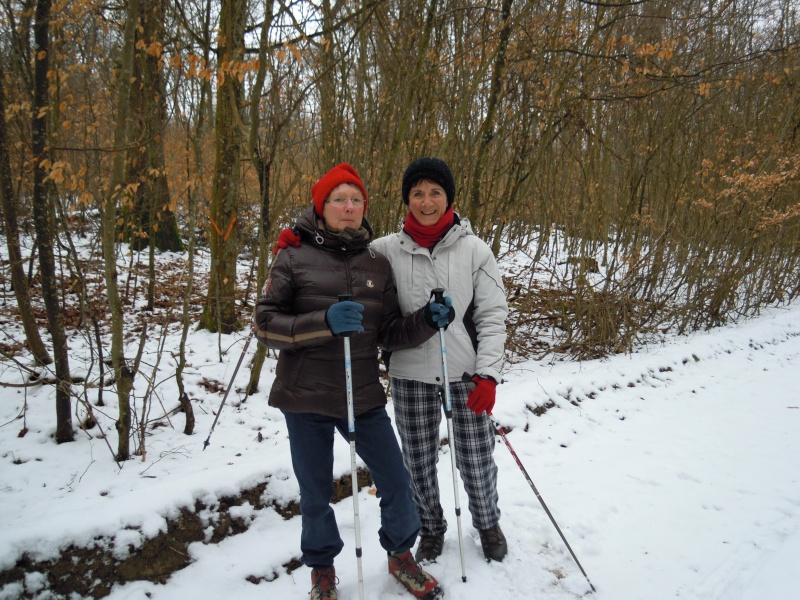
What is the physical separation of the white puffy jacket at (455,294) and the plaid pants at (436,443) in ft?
0.36

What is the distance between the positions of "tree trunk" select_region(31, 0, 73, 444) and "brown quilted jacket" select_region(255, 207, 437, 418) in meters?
2.07

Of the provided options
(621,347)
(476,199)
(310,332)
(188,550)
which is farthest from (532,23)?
(188,550)

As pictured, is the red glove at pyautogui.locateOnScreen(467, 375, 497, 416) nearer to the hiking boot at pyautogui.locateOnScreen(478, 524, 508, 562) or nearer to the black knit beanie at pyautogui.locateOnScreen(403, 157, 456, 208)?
the hiking boot at pyautogui.locateOnScreen(478, 524, 508, 562)

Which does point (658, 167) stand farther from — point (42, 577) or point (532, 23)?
point (42, 577)

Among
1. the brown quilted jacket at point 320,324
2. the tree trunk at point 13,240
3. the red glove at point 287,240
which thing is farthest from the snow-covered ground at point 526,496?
the red glove at point 287,240

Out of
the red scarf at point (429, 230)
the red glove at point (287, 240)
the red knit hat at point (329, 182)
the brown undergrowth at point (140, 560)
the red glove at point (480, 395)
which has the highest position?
the red knit hat at point (329, 182)

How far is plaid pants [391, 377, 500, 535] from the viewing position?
2346mm

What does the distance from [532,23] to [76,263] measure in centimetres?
533

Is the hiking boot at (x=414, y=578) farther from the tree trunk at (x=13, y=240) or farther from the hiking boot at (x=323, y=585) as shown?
the tree trunk at (x=13, y=240)

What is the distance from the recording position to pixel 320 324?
1.89 m

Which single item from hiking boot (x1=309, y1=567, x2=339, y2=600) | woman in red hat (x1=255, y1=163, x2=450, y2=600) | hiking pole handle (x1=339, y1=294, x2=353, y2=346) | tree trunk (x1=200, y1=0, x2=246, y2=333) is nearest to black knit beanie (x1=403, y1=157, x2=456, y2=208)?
woman in red hat (x1=255, y1=163, x2=450, y2=600)

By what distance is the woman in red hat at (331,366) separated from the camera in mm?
2020

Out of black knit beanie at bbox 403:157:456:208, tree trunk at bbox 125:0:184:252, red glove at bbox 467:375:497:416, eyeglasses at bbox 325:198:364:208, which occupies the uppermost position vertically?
tree trunk at bbox 125:0:184:252

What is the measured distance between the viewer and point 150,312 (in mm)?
6246
